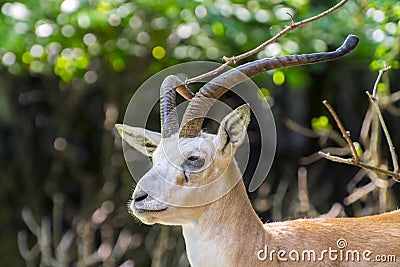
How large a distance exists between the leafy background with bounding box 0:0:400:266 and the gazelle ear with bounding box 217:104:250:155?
2787mm

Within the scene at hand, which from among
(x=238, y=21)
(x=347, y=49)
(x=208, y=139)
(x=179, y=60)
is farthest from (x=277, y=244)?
(x=179, y=60)

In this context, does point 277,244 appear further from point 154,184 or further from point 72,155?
point 72,155

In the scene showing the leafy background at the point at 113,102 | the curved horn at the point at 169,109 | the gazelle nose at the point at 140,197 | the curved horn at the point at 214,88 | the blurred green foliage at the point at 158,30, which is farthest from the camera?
the leafy background at the point at 113,102

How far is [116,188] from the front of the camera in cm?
1047

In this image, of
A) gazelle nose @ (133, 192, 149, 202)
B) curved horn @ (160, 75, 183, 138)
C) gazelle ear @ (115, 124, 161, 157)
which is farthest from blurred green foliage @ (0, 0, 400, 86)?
gazelle nose @ (133, 192, 149, 202)

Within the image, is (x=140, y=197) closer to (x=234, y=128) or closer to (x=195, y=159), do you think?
(x=195, y=159)

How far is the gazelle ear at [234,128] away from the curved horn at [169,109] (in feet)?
0.81

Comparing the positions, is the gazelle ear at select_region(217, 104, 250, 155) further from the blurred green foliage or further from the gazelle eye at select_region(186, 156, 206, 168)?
the blurred green foliage

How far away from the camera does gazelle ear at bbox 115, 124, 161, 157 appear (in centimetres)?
424

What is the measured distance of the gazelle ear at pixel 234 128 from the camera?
388cm

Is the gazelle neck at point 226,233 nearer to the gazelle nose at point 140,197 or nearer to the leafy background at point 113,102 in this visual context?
the gazelle nose at point 140,197

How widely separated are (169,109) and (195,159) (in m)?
0.36

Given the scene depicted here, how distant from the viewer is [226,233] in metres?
3.92

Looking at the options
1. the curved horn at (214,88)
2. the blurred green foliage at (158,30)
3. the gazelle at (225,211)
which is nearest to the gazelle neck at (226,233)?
the gazelle at (225,211)
